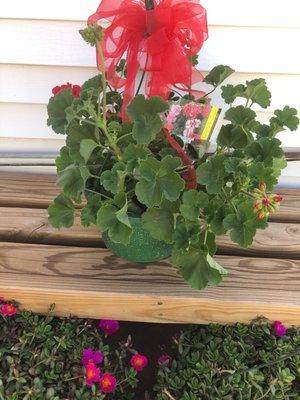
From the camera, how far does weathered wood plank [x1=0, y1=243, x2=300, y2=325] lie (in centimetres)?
122

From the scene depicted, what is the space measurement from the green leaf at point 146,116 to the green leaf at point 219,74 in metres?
0.27

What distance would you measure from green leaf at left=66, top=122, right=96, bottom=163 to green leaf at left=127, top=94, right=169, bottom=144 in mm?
106

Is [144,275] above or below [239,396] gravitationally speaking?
above

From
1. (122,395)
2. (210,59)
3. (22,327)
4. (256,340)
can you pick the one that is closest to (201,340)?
(256,340)

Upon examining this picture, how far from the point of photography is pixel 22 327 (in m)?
1.35

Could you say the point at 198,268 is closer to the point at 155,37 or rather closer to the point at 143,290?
the point at 143,290

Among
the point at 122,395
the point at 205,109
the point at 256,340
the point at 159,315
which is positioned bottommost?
the point at 122,395

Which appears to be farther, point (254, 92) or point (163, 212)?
point (254, 92)

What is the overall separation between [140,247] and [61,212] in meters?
0.20

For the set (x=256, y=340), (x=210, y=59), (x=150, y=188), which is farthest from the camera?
(x=210, y=59)

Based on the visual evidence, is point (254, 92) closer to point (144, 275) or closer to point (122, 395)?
point (144, 275)

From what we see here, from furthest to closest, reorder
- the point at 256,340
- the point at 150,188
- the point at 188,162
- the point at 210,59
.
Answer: the point at 210,59, the point at 256,340, the point at 188,162, the point at 150,188

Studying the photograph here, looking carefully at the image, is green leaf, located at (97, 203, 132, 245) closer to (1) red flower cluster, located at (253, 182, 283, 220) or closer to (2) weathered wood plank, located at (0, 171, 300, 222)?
(1) red flower cluster, located at (253, 182, 283, 220)

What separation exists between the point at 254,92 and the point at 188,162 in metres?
0.23
